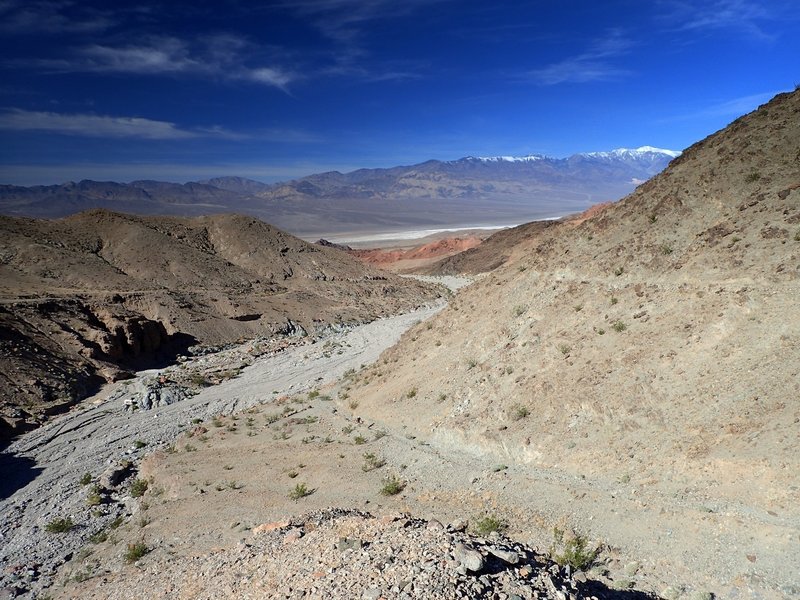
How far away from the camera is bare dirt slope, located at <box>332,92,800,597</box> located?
8.20 metres

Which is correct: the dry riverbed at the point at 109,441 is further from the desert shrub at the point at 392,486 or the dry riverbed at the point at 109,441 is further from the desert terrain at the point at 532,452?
the desert shrub at the point at 392,486

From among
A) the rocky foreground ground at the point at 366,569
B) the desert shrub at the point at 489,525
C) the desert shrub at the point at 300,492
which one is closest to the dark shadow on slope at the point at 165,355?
the desert shrub at the point at 300,492

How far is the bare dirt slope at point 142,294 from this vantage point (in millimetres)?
22031

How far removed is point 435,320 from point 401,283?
106 feet

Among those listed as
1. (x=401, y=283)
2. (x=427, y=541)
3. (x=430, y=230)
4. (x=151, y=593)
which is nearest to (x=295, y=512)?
(x=151, y=593)

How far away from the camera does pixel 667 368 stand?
10656 millimetres

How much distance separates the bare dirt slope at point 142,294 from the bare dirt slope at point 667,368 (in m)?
14.4

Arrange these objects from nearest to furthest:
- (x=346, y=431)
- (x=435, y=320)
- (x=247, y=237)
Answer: (x=346, y=431) → (x=435, y=320) → (x=247, y=237)

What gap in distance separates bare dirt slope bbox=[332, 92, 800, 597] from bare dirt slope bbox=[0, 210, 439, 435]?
1444 cm

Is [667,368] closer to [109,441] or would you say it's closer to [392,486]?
[392,486]

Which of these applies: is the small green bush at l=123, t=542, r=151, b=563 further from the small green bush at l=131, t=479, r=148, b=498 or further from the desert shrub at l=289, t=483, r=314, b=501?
the small green bush at l=131, t=479, r=148, b=498

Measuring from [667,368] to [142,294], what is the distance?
99.3ft

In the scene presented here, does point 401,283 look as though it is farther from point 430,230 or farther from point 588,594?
point 430,230

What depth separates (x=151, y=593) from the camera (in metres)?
7.74
